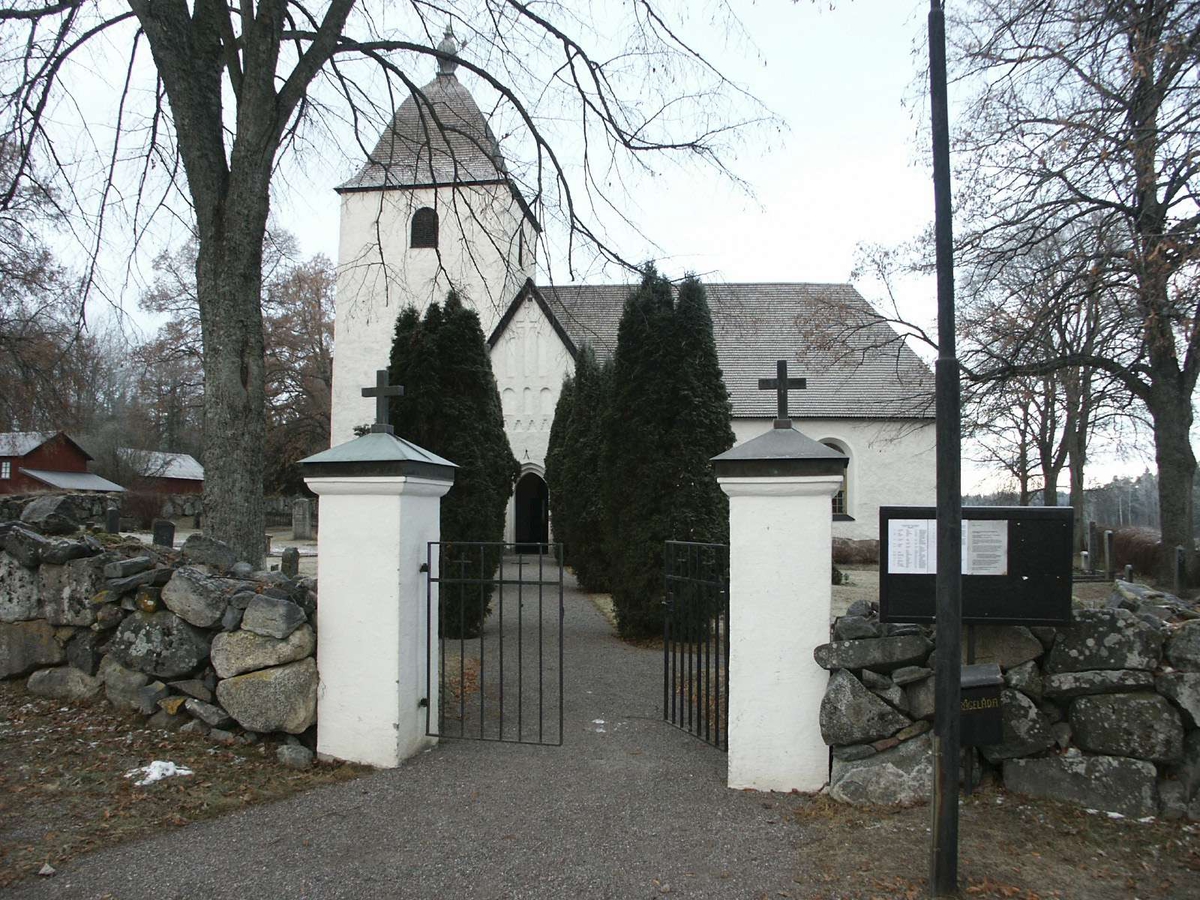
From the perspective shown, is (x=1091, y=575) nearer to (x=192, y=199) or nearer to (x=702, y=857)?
(x=702, y=857)

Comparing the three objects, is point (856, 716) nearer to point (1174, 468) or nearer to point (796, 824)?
point (796, 824)

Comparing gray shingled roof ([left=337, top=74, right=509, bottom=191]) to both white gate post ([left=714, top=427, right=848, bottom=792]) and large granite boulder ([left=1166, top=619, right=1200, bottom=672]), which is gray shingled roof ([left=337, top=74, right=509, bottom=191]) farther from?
large granite boulder ([left=1166, top=619, right=1200, bottom=672])

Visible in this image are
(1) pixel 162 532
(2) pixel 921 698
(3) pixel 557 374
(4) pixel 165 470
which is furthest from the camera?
(4) pixel 165 470

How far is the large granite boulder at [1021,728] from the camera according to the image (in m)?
4.09

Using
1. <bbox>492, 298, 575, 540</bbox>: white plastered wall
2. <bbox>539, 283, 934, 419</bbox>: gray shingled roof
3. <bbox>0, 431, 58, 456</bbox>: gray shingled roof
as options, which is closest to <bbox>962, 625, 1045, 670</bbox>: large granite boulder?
<bbox>539, 283, 934, 419</bbox>: gray shingled roof

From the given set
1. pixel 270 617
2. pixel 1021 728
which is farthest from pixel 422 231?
pixel 1021 728

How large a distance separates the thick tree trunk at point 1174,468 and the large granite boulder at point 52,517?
15434mm

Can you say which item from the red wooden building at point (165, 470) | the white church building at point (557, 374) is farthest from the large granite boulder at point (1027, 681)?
the red wooden building at point (165, 470)

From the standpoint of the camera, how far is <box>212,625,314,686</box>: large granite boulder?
4.81 meters

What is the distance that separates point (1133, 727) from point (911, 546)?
52.9 inches

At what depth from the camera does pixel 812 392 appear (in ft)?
78.5

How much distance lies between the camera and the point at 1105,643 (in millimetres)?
4043

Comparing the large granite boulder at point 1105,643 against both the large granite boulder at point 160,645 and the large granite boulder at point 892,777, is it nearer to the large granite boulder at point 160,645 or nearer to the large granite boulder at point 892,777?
the large granite boulder at point 892,777

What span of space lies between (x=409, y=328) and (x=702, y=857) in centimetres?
789
